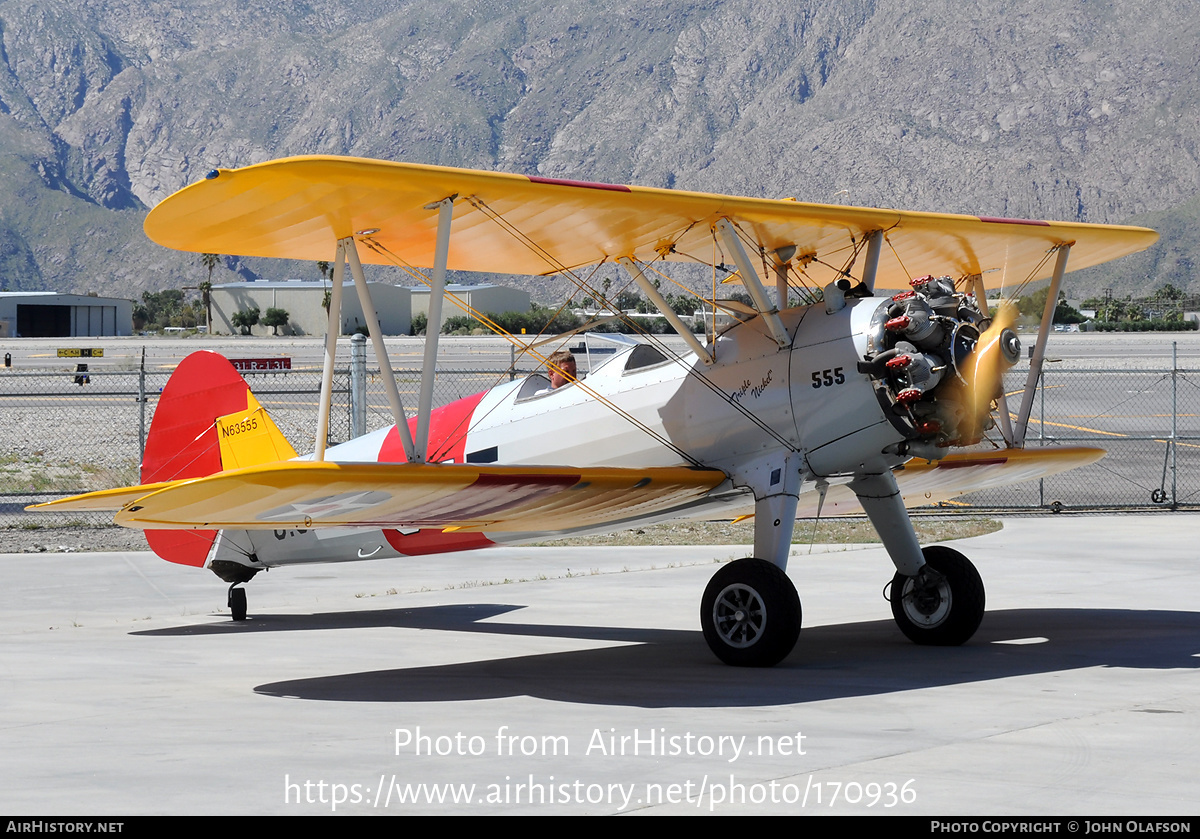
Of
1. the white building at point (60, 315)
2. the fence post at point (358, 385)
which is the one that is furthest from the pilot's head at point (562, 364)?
the white building at point (60, 315)

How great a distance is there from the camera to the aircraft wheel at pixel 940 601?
8.78m

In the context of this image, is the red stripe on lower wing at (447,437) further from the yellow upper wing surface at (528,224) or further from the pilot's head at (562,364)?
the yellow upper wing surface at (528,224)

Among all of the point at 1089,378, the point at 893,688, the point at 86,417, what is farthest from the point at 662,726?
the point at 1089,378

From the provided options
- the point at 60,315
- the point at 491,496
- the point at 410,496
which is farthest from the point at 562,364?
the point at 60,315

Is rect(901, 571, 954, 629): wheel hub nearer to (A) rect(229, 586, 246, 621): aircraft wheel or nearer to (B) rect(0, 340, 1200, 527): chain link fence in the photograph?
(B) rect(0, 340, 1200, 527): chain link fence

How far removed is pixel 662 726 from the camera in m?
6.17

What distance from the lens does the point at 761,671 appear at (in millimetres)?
7723

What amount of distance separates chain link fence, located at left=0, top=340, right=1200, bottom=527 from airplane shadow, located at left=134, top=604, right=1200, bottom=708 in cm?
228

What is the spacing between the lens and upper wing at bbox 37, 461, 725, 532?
684 centimetres

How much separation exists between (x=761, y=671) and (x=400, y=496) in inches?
90.2

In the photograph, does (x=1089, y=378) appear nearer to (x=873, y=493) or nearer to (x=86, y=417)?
(x=86, y=417)

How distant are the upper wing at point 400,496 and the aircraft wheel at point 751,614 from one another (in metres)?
0.68
